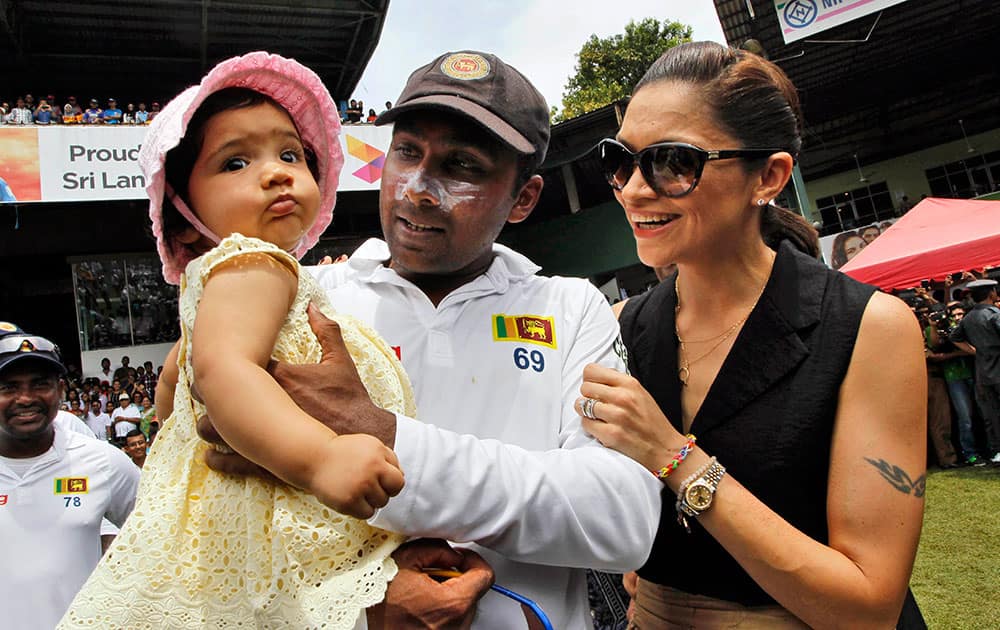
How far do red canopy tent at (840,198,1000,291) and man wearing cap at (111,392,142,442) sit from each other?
13.2 metres

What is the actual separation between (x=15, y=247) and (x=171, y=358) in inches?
786

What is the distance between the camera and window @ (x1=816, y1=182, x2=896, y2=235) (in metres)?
26.4

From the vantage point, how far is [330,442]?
40.8 inches

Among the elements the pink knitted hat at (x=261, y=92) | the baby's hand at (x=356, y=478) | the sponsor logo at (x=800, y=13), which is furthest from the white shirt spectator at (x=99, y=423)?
the sponsor logo at (x=800, y=13)

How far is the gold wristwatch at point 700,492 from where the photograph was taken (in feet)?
5.13

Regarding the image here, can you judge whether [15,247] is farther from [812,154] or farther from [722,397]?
[812,154]

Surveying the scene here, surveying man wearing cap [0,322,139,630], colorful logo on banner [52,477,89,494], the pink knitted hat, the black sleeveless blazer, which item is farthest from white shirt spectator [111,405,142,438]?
the black sleeveless blazer

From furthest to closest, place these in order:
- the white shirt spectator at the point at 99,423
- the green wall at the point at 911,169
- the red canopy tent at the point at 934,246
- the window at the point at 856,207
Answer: the window at the point at 856,207 < the green wall at the point at 911,169 < the white shirt spectator at the point at 99,423 < the red canopy tent at the point at 934,246

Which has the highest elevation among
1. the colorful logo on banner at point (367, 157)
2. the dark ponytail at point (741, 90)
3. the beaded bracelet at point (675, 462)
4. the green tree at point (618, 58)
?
the green tree at point (618, 58)

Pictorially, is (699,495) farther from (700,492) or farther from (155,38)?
(155,38)

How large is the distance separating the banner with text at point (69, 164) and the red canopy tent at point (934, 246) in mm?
9539

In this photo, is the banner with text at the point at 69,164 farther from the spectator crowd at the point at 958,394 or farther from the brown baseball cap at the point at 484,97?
the brown baseball cap at the point at 484,97

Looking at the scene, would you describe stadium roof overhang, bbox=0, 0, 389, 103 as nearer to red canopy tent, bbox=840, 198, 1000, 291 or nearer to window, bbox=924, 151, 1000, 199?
red canopy tent, bbox=840, 198, 1000, 291

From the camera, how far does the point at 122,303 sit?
1847cm
